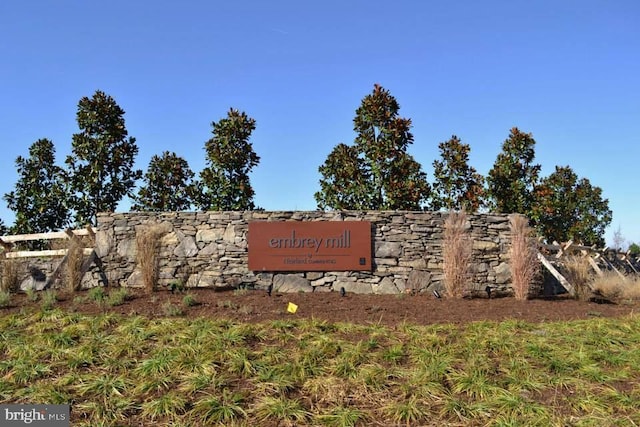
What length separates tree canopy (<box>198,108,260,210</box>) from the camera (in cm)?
1614

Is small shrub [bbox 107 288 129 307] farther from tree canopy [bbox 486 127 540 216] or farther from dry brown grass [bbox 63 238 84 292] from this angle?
tree canopy [bbox 486 127 540 216]

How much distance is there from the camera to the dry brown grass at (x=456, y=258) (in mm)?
10688

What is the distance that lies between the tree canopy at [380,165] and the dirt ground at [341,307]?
18.9 feet

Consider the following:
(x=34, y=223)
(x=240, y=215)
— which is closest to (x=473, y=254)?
(x=240, y=215)

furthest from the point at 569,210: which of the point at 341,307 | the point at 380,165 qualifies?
the point at 341,307

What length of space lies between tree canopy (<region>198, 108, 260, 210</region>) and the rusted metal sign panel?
468cm

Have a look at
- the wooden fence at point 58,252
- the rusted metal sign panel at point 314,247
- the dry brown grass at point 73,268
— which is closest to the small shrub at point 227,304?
the rusted metal sign panel at point 314,247

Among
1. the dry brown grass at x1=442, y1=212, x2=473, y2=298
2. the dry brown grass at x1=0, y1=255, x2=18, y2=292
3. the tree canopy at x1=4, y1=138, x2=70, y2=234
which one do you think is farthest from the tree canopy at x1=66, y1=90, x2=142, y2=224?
the dry brown grass at x1=442, y1=212, x2=473, y2=298

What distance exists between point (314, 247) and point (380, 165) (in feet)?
17.7

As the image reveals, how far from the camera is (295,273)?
11.7m

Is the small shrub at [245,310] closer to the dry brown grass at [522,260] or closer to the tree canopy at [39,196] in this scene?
the dry brown grass at [522,260]

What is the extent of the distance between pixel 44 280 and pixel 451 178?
1240 centimetres

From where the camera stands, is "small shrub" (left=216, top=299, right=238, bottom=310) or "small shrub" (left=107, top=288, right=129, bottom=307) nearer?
"small shrub" (left=216, top=299, right=238, bottom=310)

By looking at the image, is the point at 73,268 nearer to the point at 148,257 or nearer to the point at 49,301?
the point at 148,257
